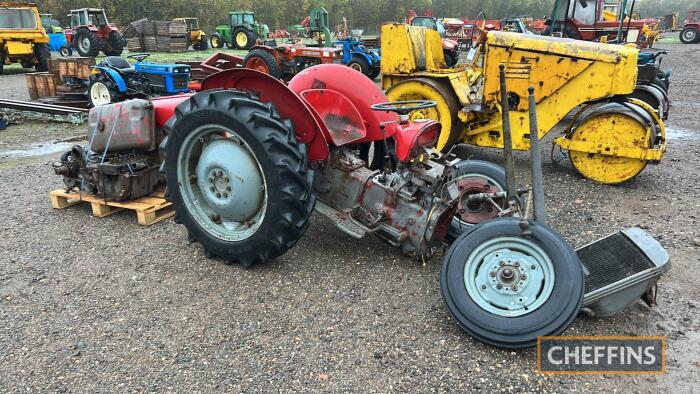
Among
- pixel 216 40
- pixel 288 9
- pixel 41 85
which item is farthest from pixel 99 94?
pixel 288 9

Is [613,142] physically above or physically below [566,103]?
below

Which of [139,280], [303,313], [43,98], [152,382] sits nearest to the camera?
[152,382]

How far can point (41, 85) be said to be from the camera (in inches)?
422

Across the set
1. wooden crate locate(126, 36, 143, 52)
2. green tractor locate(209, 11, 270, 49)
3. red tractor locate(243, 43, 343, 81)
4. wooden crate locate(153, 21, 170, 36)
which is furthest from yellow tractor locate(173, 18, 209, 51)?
red tractor locate(243, 43, 343, 81)

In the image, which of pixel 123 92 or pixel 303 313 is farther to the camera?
pixel 123 92

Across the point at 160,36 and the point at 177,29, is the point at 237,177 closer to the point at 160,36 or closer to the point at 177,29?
the point at 177,29

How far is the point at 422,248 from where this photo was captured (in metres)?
3.07

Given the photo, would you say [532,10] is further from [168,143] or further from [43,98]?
[168,143]

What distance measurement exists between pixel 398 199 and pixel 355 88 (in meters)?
0.99

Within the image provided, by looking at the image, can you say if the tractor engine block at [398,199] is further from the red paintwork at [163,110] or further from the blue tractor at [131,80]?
the blue tractor at [131,80]

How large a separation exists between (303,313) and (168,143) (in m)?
1.54

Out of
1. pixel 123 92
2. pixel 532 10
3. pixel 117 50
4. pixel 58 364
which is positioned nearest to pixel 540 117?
pixel 58 364

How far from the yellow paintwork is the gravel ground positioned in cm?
1347

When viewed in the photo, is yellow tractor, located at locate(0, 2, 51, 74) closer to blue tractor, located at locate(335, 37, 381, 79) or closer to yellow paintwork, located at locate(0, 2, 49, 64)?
yellow paintwork, located at locate(0, 2, 49, 64)
